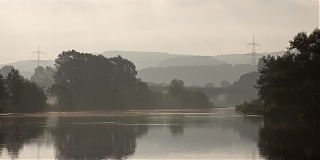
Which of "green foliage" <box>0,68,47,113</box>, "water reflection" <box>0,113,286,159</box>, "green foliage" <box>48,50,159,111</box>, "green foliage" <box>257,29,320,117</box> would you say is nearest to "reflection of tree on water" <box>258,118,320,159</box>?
"water reflection" <box>0,113,286,159</box>

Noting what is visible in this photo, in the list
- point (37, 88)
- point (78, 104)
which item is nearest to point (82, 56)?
point (78, 104)

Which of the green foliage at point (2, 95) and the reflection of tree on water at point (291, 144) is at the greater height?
the green foliage at point (2, 95)

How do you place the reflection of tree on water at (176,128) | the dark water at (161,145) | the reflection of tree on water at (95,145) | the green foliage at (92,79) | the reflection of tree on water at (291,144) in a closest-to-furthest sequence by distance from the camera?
the reflection of tree on water at (291,144) → the dark water at (161,145) → the reflection of tree on water at (95,145) → the reflection of tree on water at (176,128) → the green foliage at (92,79)

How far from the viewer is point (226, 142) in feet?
189

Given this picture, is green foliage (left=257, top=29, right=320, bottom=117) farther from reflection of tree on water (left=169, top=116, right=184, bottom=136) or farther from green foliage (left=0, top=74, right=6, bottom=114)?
green foliage (left=0, top=74, right=6, bottom=114)

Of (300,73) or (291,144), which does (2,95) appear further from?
(291,144)

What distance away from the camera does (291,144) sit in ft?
171

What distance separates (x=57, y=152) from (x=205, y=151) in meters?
12.1

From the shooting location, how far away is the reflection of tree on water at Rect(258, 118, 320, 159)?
1750 inches

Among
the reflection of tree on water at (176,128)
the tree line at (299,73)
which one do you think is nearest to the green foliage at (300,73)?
the tree line at (299,73)

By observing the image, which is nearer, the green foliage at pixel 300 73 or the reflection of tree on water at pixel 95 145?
the reflection of tree on water at pixel 95 145

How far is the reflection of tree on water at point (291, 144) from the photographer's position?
44.4 meters

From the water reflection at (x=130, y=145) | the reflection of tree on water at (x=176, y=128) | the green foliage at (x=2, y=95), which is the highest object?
the green foliage at (x=2, y=95)

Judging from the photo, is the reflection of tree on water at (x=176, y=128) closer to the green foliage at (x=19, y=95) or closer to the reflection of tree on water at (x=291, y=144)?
the reflection of tree on water at (x=291, y=144)
